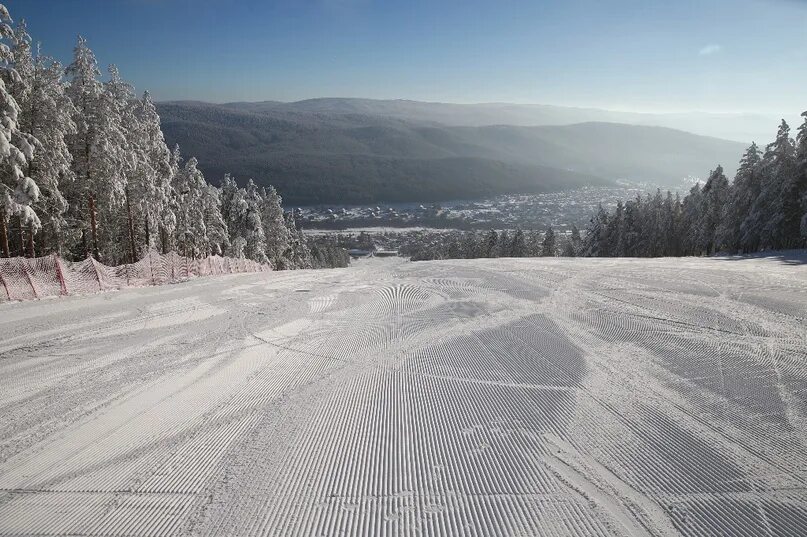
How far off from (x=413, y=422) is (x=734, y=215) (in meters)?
43.8

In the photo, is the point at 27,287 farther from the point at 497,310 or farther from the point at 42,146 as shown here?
the point at 497,310

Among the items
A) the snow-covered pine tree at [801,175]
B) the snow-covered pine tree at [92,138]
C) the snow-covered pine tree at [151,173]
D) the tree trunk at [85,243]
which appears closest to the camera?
the snow-covered pine tree at [92,138]

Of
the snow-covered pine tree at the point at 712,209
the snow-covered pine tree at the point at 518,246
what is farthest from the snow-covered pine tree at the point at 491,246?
the snow-covered pine tree at the point at 712,209

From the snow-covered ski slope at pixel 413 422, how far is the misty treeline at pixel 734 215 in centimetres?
2999

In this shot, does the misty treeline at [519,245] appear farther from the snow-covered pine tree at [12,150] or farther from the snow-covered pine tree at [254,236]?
the snow-covered pine tree at [12,150]

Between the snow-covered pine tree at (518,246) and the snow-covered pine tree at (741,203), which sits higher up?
the snow-covered pine tree at (741,203)

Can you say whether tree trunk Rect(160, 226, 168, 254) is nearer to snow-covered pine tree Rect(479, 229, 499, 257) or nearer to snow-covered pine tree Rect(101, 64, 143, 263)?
snow-covered pine tree Rect(101, 64, 143, 263)

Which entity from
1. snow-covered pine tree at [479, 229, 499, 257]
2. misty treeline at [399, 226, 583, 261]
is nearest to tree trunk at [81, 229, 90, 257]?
misty treeline at [399, 226, 583, 261]

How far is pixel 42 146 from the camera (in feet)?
66.3

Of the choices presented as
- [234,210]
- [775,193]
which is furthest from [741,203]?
[234,210]

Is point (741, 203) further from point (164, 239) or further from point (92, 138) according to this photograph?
point (164, 239)

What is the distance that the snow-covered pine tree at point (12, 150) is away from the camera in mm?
15719

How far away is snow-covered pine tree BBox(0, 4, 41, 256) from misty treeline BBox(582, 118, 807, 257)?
40.6m

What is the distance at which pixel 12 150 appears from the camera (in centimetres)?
1571
